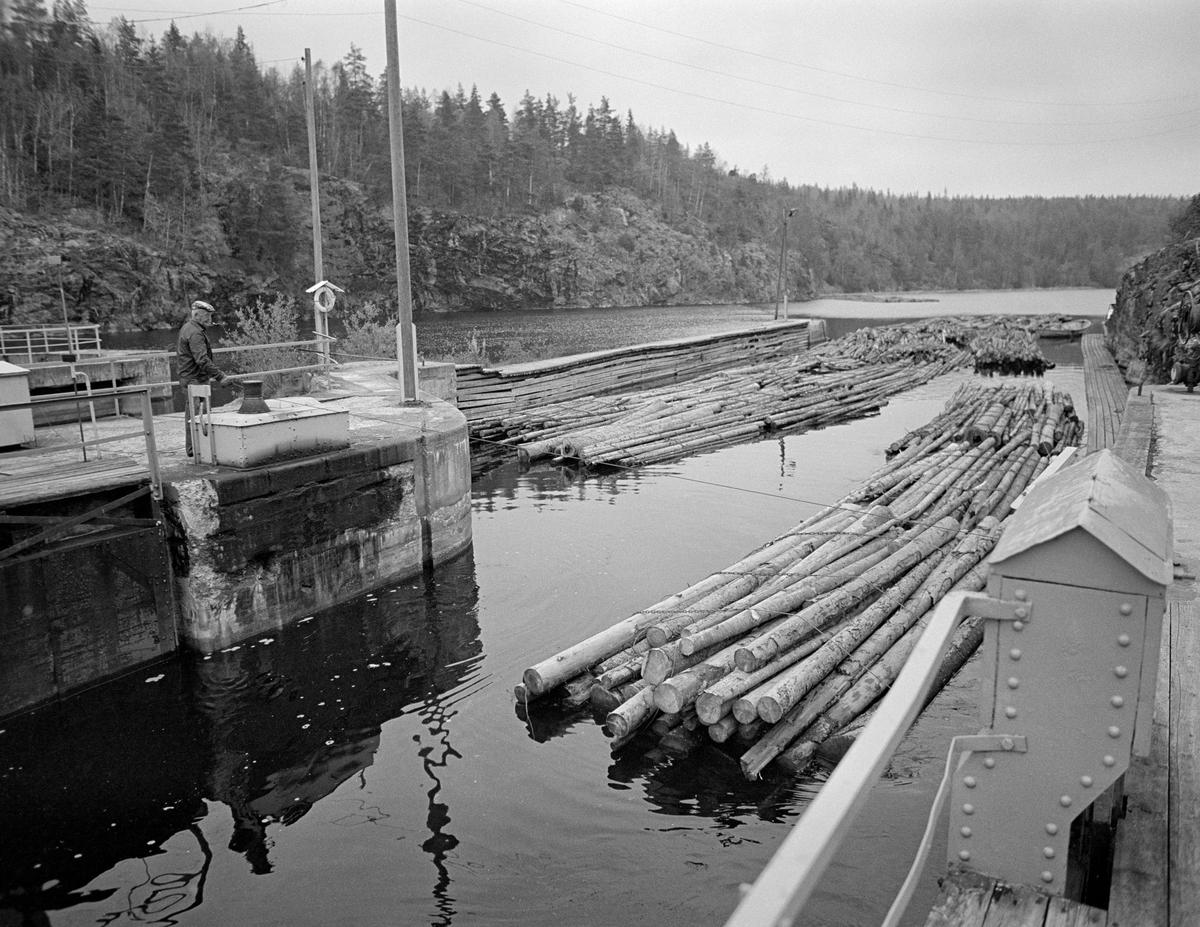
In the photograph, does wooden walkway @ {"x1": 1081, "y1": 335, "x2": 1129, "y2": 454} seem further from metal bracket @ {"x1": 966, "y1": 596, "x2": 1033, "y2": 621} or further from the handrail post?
the handrail post

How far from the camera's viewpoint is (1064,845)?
2.61m

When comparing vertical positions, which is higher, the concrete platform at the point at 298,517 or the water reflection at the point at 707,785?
the concrete platform at the point at 298,517

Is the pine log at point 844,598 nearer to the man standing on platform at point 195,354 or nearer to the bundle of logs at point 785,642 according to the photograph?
the bundle of logs at point 785,642

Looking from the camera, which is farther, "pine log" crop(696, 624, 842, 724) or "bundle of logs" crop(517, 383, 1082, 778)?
"bundle of logs" crop(517, 383, 1082, 778)

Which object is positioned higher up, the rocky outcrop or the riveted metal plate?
the rocky outcrop

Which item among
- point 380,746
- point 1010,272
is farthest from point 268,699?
point 1010,272

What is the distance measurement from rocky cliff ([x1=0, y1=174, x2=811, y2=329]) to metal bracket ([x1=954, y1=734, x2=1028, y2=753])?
52810 mm

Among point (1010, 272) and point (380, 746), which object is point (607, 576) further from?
point (1010, 272)

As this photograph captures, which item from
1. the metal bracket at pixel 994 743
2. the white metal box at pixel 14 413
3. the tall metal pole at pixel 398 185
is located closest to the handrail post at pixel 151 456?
the white metal box at pixel 14 413

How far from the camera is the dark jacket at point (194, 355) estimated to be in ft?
34.3

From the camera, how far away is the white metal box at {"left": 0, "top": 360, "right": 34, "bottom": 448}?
1079cm

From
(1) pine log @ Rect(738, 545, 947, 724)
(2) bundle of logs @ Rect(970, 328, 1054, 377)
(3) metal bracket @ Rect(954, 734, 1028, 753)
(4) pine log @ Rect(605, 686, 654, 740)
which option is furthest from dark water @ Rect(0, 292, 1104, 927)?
(2) bundle of logs @ Rect(970, 328, 1054, 377)

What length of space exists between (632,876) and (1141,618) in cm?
450

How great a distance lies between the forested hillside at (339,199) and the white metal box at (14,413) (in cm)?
3072
